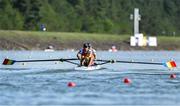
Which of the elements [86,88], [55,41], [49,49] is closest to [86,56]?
[86,88]

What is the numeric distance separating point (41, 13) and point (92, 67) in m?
96.5

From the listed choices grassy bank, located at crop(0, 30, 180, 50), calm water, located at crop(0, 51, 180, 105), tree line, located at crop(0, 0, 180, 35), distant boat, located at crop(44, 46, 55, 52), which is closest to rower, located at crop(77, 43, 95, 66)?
calm water, located at crop(0, 51, 180, 105)

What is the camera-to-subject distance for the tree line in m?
144

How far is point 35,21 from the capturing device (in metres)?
145

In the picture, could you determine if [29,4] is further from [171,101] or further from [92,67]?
[171,101]

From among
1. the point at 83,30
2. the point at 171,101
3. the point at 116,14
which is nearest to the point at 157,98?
the point at 171,101

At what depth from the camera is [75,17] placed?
165 m

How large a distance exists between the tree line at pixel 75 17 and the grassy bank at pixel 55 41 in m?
13.3

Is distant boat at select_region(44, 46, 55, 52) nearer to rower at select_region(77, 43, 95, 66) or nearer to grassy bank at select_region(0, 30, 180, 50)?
grassy bank at select_region(0, 30, 180, 50)

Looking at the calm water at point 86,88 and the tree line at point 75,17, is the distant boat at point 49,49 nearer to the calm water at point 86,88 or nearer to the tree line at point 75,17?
the tree line at point 75,17

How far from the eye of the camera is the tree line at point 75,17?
143625mm

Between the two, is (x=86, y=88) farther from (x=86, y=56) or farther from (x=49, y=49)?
(x=49, y=49)

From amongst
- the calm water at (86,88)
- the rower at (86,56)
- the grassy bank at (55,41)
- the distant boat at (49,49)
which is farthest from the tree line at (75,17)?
the calm water at (86,88)

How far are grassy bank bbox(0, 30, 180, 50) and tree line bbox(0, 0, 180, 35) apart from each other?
1328 cm
